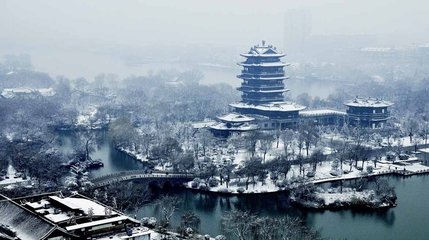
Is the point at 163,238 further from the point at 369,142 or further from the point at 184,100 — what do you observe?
the point at 184,100

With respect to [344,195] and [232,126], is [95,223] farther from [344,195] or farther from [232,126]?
[232,126]

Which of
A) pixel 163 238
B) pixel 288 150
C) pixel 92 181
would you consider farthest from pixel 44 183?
pixel 288 150

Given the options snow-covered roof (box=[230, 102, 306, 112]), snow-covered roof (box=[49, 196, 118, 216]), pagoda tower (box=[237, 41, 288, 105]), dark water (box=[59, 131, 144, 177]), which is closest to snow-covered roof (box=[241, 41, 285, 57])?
pagoda tower (box=[237, 41, 288, 105])

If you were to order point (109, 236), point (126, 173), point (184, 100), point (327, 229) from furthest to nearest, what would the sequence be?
point (184, 100) < point (126, 173) < point (327, 229) < point (109, 236)

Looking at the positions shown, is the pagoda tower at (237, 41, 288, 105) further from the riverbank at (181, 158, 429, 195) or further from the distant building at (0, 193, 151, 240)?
the distant building at (0, 193, 151, 240)

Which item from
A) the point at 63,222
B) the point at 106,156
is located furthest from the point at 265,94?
the point at 63,222

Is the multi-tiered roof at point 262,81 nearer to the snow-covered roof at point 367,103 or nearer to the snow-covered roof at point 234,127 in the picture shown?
the snow-covered roof at point 367,103

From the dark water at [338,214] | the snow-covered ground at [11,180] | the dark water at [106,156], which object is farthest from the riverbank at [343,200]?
the snow-covered ground at [11,180]
